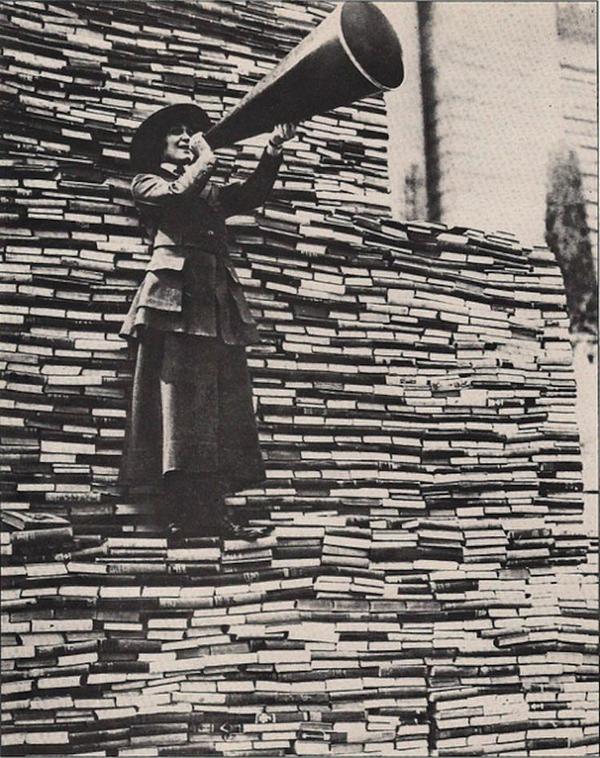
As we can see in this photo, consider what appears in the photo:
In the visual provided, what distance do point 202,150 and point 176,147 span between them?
0.10 m

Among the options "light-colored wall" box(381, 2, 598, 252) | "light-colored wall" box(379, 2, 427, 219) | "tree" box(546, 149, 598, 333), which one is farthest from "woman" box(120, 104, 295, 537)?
"tree" box(546, 149, 598, 333)

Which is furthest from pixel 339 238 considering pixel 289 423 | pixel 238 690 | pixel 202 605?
pixel 238 690

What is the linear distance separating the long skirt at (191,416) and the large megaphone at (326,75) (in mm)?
639

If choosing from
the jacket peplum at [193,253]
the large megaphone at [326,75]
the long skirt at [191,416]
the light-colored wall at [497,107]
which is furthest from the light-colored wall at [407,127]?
the long skirt at [191,416]

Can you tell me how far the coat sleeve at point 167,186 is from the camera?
8.96 ft

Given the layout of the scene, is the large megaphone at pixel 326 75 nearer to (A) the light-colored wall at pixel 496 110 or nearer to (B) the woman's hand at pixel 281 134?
(B) the woman's hand at pixel 281 134

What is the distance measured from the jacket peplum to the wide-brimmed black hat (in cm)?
4

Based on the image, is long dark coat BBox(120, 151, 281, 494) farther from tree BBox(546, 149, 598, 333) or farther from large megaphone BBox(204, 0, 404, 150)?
tree BBox(546, 149, 598, 333)

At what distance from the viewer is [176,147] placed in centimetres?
281

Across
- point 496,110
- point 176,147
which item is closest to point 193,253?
point 176,147

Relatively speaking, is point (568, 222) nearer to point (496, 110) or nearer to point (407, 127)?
point (496, 110)

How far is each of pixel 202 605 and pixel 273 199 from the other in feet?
3.99

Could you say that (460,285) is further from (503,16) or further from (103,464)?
(103,464)

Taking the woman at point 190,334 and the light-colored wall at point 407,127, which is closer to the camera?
the woman at point 190,334
